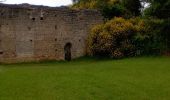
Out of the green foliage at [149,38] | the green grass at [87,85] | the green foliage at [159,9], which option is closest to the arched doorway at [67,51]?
the green foliage at [149,38]

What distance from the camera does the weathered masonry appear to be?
96.5 ft

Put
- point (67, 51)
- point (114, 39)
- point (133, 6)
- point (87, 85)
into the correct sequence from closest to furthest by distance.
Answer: point (87, 85)
point (114, 39)
point (67, 51)
point (133, 6)

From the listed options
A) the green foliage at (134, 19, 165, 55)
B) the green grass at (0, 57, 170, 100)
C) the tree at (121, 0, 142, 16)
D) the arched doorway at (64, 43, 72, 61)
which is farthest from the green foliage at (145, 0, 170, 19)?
the green grass at (0, 57, 170, 100)

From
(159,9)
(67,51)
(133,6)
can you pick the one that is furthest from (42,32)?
(133,6)

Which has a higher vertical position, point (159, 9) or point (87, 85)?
point (159, 9)

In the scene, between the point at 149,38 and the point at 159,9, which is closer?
the point at 149,38

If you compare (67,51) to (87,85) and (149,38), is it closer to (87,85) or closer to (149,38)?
(149,38)

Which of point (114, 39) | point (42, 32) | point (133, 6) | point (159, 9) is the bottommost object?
point (114, 39)

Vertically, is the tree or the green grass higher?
the tree

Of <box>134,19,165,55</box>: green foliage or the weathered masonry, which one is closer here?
the weathered masonry

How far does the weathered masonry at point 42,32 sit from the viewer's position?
2941 cm

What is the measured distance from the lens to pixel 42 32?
102 feet

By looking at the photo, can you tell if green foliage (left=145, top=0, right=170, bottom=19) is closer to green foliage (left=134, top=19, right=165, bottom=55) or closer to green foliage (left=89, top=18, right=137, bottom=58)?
green foliage (left=134, top=19, right=165, bottom=55)

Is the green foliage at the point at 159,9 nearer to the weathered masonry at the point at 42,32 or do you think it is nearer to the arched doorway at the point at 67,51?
the weathered masonry at the point at 42,32
